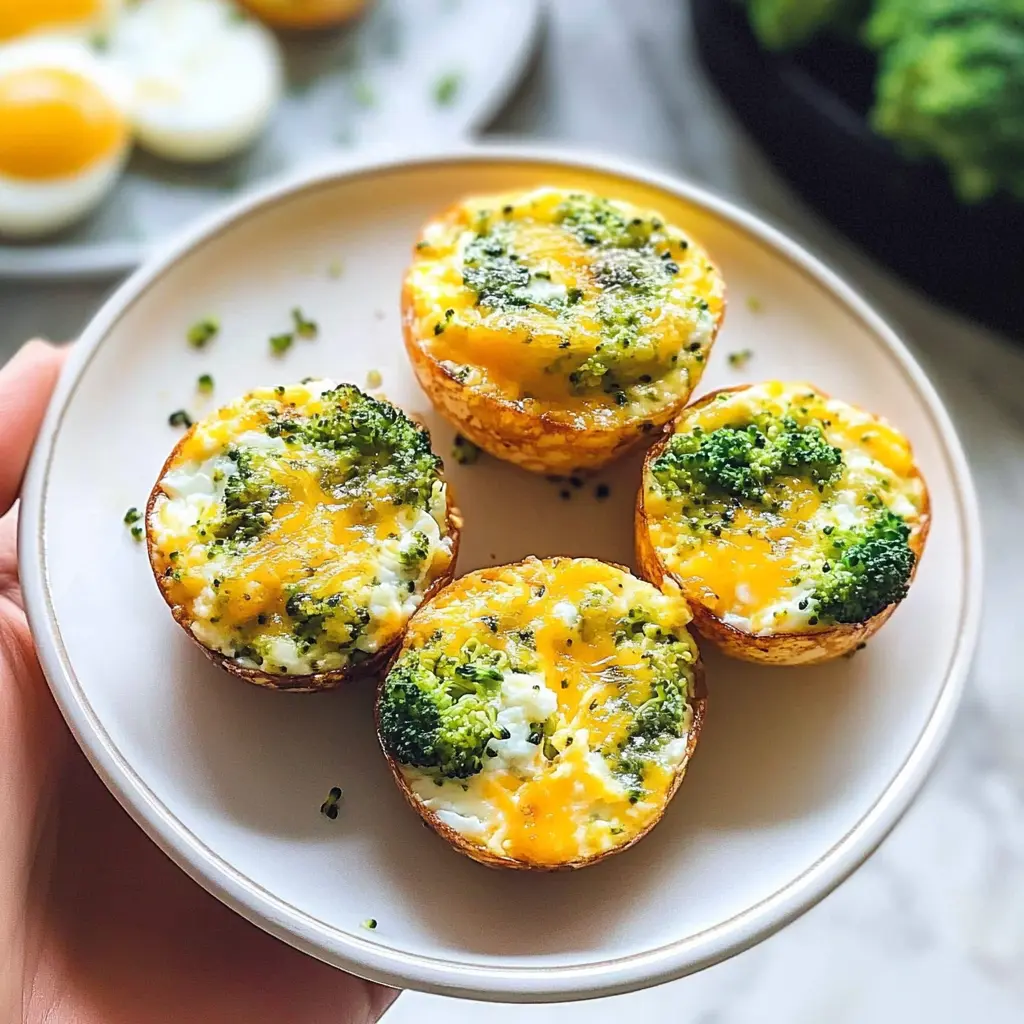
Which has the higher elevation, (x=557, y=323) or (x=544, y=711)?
(x=557, y=323)

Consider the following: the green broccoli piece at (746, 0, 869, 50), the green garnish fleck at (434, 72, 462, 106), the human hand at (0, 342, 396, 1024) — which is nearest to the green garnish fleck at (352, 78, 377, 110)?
the green garnish fleck at (434, 72, 462, 106)

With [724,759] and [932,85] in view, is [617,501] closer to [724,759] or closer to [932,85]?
[724,759]

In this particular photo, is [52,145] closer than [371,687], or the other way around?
[371,687]

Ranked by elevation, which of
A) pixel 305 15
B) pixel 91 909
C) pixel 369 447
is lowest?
pixel 91 909

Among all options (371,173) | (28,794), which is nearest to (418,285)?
(371,173)

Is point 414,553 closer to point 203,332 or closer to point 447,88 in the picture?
point 203,332

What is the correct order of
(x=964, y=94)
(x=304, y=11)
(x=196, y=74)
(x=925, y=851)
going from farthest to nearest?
(x=304, y=11) → (x=196, y=74) → (x=925, y=851) → (x=964, y=94)

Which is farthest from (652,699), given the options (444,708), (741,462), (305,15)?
(305,15)

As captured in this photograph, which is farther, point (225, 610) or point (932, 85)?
point (932, 85)
